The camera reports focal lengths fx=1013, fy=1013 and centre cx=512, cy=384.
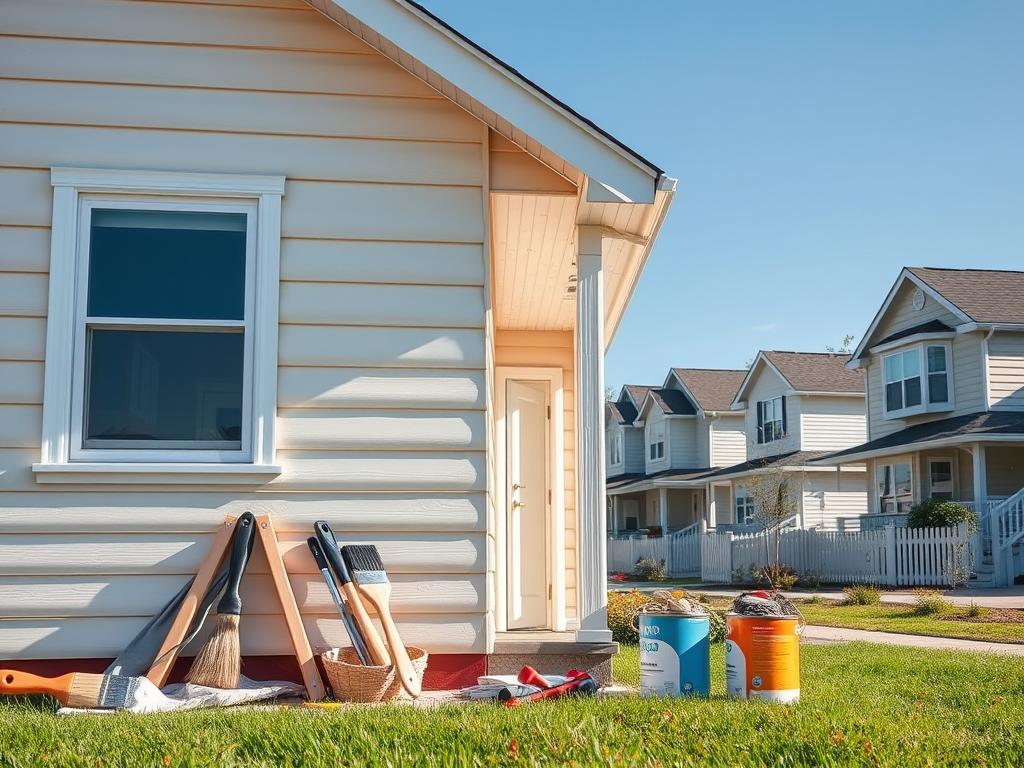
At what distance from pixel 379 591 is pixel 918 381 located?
2470 cm

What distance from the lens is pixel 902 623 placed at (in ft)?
45.1

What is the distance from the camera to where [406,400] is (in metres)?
6.15

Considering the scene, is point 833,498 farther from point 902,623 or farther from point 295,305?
point 295,305

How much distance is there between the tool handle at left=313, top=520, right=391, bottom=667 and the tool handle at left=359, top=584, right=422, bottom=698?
0.18 ft

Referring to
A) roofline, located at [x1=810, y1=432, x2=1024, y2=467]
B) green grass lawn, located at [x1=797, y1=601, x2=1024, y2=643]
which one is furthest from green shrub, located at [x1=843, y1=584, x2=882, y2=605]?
roofline, located at [x1=810, y1=432, x2=1024, y2=467]

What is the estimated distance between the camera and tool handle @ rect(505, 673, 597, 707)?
5.25 m

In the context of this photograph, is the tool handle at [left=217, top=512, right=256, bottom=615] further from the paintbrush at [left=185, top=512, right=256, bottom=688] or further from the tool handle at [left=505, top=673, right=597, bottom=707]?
the tool handle at [left=505, top=673, right=597, bottom=707]

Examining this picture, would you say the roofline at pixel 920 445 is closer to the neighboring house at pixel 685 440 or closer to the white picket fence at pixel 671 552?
the white picket fence at pixel 671 552

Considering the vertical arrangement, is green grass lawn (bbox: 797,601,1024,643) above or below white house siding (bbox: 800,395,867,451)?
below

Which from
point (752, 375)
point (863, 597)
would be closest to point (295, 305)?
point (863, 597)

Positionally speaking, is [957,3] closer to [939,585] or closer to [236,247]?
[939,585]

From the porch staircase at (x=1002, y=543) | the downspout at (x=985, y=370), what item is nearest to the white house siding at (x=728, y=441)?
the downspout at (x=985, y=370)

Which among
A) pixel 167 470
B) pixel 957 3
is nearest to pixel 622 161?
pixel 167 470

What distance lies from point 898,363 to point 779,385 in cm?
804
